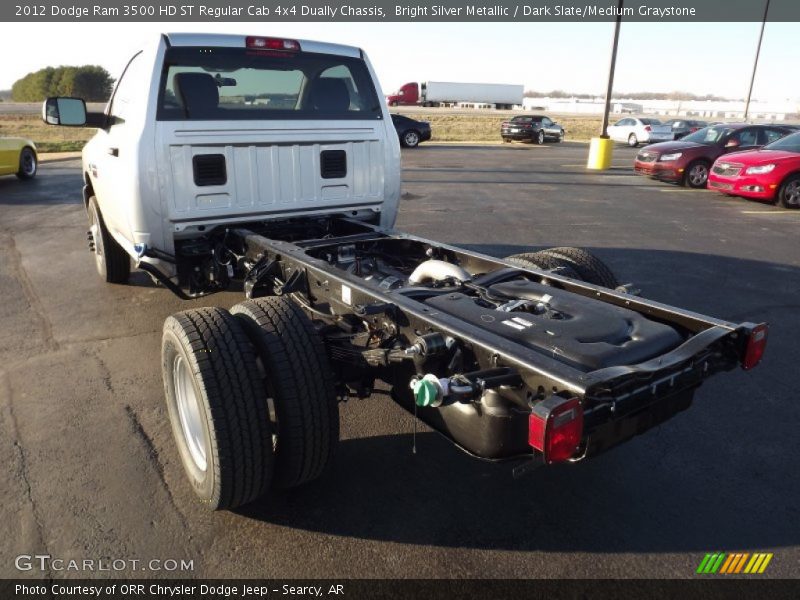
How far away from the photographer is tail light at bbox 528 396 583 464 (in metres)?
1.98

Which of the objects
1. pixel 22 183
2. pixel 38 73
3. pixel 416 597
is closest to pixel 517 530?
pixel 416 597

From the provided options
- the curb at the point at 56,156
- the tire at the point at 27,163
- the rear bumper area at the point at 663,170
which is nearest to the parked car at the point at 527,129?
the rear bumper area at the point at 663,170

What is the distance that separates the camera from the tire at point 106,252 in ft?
19.9

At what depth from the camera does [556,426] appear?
1.99 m

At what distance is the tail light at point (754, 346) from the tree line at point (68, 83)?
243 ft

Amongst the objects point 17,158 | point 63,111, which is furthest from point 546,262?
point 17,158

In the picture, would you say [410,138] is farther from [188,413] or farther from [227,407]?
[227,407]

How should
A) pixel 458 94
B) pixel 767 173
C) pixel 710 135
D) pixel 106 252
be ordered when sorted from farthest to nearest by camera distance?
1. pixel 458 94
2. pixel 710 135
3. pixel 767 173
4. pixel 106 252

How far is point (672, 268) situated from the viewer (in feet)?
24.4

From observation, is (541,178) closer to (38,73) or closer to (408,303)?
(408,303)

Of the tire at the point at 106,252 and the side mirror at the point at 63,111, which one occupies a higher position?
the side mirror at the point at 63,111

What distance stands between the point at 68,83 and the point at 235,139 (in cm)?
7801

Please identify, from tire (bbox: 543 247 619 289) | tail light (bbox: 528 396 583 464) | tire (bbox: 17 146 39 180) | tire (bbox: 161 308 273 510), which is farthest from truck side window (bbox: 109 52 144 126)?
tire (bbox: 17 146 39 180)

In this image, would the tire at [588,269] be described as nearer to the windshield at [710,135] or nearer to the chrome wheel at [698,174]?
the chrome wheel at [698,174]
